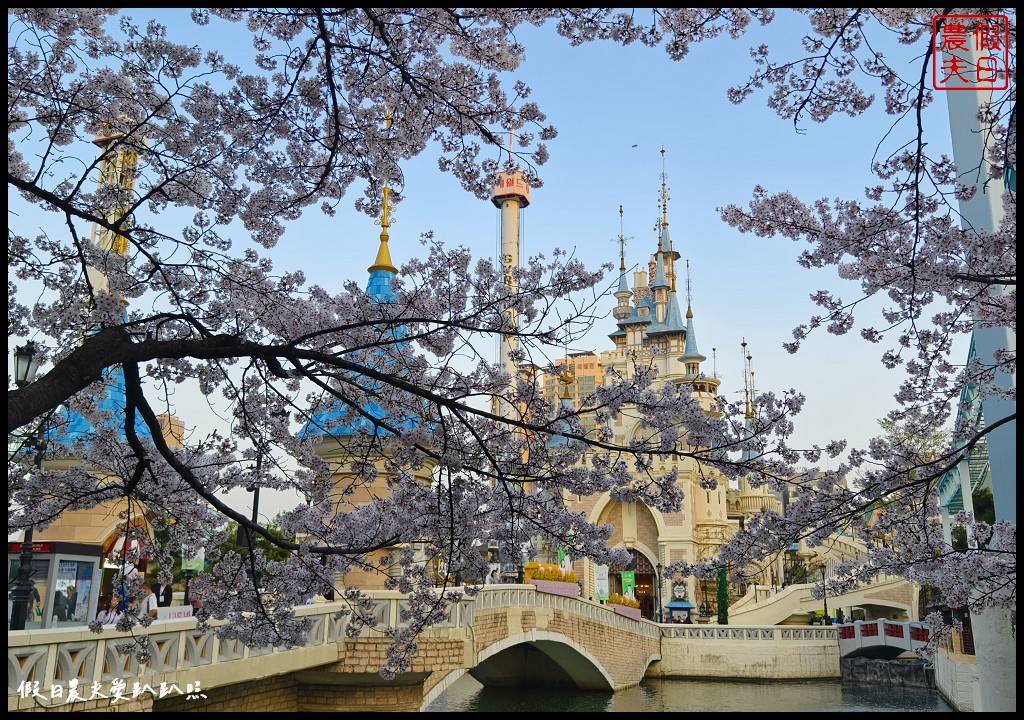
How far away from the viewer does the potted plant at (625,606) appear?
101 ft

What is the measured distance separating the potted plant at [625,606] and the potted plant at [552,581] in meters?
3.74

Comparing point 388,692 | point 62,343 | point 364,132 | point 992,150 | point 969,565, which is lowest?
point 388,692

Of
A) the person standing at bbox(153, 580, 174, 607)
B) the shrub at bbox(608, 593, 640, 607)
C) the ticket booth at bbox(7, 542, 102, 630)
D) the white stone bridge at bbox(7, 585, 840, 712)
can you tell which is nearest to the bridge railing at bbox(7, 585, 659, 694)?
the white stone bridge at bbox(7, 585, 840, 712)

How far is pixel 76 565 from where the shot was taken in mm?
13695

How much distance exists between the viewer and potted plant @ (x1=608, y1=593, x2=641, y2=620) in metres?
30.9

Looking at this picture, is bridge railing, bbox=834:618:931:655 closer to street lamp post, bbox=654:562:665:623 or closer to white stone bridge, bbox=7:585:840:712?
white stone bridge, bbox=7:585:840:712

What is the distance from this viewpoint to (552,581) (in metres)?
25.8

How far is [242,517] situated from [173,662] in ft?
18.7

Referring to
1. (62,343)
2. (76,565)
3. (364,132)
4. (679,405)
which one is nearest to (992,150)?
(679,405)

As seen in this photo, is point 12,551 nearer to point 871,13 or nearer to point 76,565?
point 76,565

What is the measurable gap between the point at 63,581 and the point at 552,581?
1532 cm

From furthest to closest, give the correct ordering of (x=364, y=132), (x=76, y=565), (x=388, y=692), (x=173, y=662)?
(x=388, y=692) → (x=76, y=565) → (x=173, y=662) → (x=364, y=132)

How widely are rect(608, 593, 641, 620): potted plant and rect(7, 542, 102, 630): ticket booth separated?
20.1 metres

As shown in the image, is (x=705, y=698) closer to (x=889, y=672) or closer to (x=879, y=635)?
(x=879, y=635)
